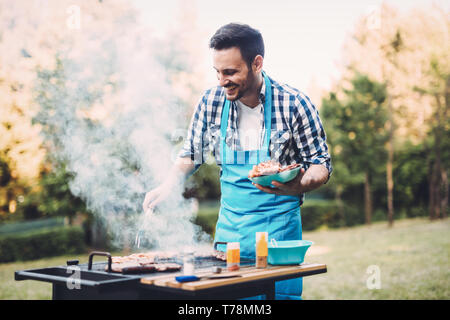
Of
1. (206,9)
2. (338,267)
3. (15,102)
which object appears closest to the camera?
(338,267)

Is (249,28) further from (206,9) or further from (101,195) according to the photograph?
(206,9)

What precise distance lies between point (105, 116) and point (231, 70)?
816 cm

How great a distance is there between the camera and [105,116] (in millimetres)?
10203

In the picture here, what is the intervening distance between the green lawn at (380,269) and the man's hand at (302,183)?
431 cm

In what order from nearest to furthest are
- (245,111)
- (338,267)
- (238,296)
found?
1. (238,296)
2. (245,111)
3. (338,267)

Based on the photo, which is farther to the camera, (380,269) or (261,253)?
(380,269)

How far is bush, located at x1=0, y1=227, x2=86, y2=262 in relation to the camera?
1126 cm

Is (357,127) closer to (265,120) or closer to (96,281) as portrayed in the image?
(265,120)

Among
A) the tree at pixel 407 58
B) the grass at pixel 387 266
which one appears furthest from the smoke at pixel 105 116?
the tree at pixel 407 58

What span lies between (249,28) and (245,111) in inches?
19.4

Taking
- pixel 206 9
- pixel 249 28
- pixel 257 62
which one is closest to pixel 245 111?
pixel 257 62

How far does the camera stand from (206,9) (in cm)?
1535

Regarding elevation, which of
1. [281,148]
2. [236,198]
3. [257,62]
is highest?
[257,62]


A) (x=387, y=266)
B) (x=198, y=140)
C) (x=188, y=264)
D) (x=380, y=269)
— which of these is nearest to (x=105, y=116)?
(x=380, y=269)
